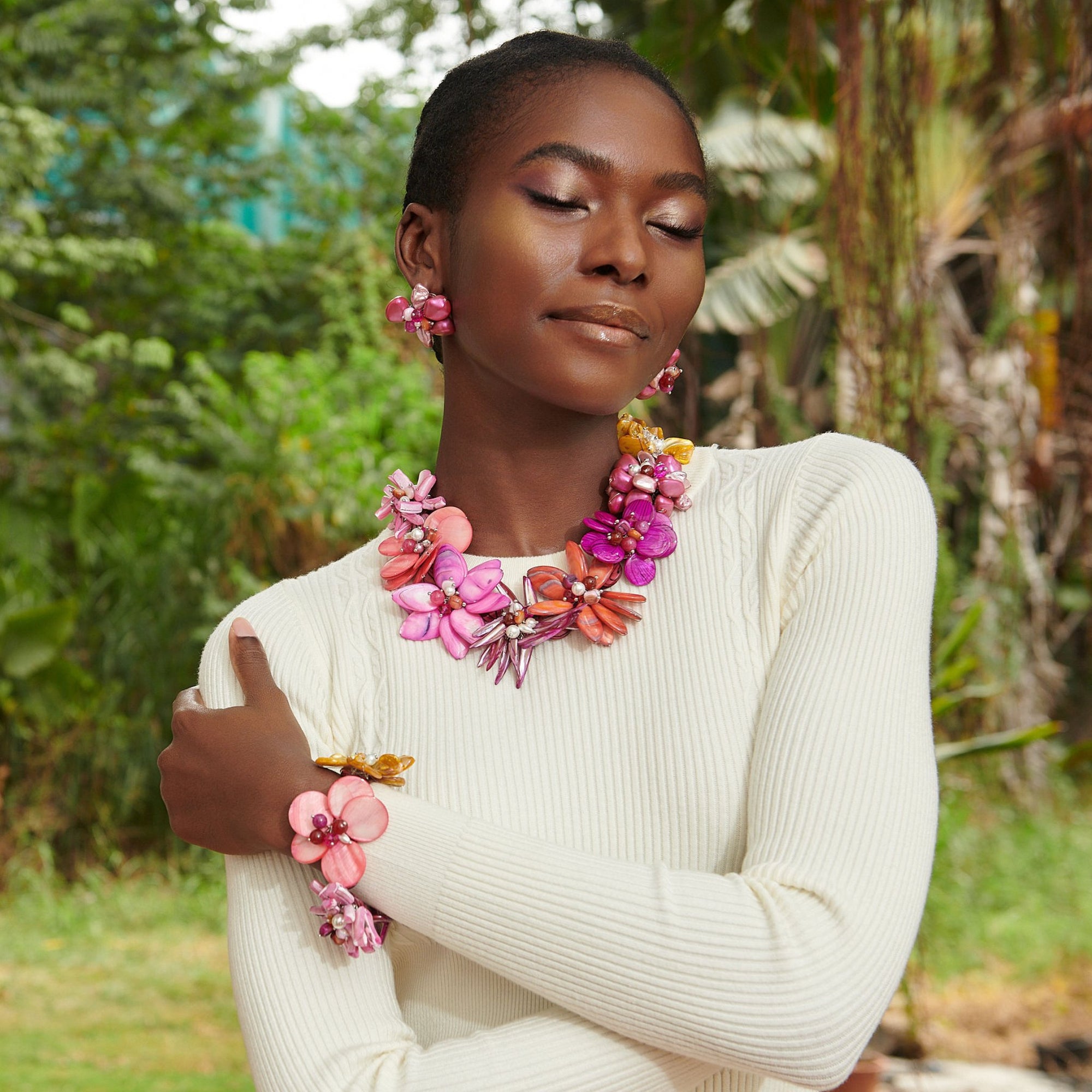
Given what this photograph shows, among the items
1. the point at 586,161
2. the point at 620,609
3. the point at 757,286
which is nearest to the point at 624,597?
the point at 620,609

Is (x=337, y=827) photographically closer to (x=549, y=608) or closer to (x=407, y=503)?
(x=549, y=608)

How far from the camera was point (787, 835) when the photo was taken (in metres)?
1.19

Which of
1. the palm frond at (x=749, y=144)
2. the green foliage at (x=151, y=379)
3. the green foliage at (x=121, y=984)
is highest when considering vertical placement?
the palm frond at (x=749, y=144)

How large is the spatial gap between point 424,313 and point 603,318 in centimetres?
26

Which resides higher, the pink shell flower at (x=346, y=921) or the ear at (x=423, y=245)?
the ear at (x=423, y=245)

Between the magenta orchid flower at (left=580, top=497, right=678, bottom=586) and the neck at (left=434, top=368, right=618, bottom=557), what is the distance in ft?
0.19

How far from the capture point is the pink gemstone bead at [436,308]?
4.86ft

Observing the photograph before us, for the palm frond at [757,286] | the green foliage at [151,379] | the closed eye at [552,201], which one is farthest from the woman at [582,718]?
the palm frond at [757,286]

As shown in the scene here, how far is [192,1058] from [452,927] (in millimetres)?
3703

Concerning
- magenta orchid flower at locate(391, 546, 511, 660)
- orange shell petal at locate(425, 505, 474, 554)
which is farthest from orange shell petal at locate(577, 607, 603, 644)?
orange shell petal at locate(425, 505, 474, 554)

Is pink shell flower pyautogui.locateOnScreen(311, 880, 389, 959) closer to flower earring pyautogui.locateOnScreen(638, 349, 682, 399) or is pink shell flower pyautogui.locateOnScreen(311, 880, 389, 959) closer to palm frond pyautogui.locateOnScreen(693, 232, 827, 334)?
flower earring pyautogui.locateOnScreen(638, 349, 682, 399)

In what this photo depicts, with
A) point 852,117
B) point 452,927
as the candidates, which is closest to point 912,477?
point 452,927

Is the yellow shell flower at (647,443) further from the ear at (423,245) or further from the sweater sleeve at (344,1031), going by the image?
the sweater sleeve at (344,1031)

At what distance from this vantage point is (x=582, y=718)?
140 cm
